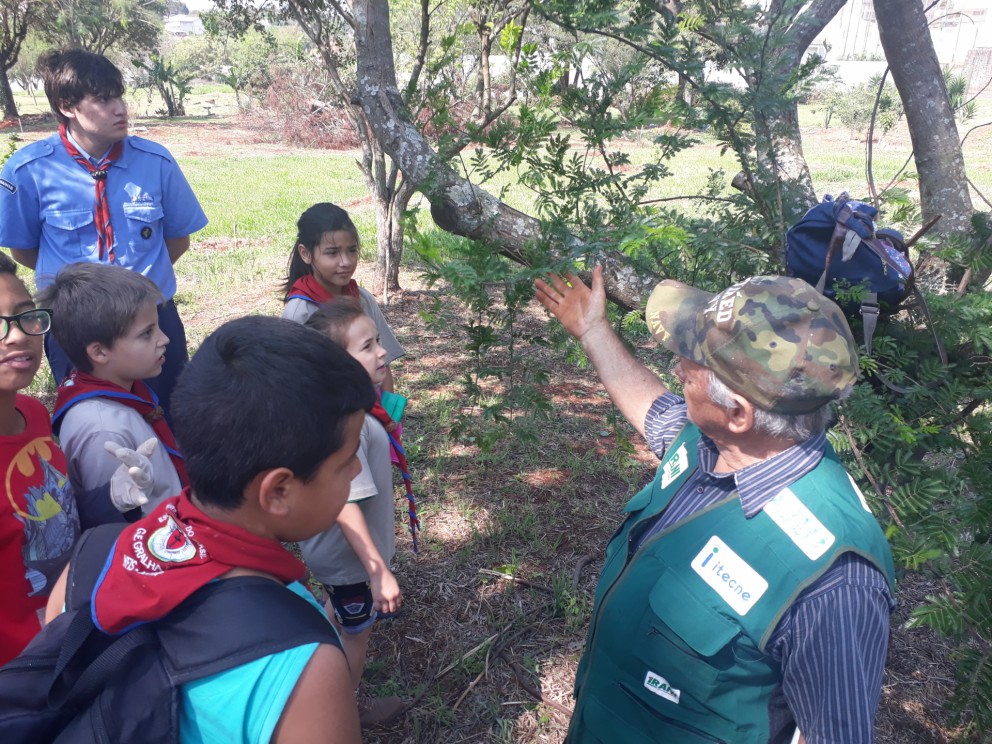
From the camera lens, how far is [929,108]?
260cm

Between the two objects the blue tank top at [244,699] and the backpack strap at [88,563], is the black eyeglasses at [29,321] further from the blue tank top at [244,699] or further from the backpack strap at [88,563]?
the blue tank top at [244,699]

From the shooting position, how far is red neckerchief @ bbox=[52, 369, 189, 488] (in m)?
2.09

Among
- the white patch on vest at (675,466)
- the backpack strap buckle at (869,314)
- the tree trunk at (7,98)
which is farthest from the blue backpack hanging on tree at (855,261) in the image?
the tree trunk at (7,98)

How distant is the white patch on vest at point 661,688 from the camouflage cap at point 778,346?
0.61m

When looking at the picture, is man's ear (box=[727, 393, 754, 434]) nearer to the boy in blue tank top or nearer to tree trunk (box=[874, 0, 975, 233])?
the boy in blue tank top

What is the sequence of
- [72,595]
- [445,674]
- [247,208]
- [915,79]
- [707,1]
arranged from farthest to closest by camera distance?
1. [247,208]
2. [445,674]
3. [915,79]
4. [707,1]
5. [72,595]

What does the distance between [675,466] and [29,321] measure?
1731 millimetres

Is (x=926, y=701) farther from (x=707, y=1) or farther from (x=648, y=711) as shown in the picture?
(x=707, y=1)

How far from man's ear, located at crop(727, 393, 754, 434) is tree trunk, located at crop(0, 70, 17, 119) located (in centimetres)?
3275

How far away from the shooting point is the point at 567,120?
231 cm

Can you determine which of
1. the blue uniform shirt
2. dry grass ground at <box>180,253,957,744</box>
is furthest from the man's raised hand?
the blue uniform shirt

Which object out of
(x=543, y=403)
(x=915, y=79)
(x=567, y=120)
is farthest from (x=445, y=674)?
(x=915, y=79)

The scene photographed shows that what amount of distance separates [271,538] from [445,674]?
6.14 ft

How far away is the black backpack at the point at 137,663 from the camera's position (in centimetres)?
96
